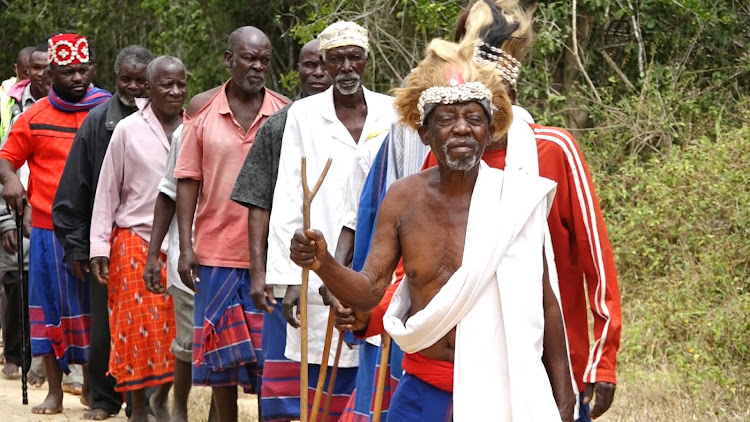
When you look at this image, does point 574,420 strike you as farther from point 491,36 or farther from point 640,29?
point 640,29

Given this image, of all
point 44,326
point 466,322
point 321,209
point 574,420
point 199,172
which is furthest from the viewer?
point 44,326

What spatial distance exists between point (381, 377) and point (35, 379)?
638 centimetres

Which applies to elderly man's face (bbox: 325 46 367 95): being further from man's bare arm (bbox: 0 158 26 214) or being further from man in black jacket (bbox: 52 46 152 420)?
man's bare arm (bbox: 0 158 26 214)

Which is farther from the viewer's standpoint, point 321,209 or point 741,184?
point 741,184

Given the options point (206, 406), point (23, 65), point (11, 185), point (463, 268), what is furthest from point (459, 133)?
point (23, 65)

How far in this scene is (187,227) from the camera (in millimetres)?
7488

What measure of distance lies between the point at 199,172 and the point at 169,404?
2.43 meters

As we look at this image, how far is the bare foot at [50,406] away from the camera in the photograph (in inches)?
358

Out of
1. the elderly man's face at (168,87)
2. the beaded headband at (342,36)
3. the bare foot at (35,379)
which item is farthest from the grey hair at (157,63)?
the bare foot at (35,379)

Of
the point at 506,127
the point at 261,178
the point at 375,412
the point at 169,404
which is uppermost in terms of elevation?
the point at 506,127

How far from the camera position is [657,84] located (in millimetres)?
12016

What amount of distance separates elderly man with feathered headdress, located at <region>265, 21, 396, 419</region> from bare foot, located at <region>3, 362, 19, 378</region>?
5.01m

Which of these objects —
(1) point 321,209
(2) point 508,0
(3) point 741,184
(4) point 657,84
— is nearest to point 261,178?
(1) point 321,209

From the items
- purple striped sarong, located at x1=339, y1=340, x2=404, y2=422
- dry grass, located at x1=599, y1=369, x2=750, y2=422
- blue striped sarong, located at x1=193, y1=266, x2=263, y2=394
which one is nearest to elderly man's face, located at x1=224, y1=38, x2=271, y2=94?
blue striped sarong, located at x1=193, y1=266, x2=263, y2=394
